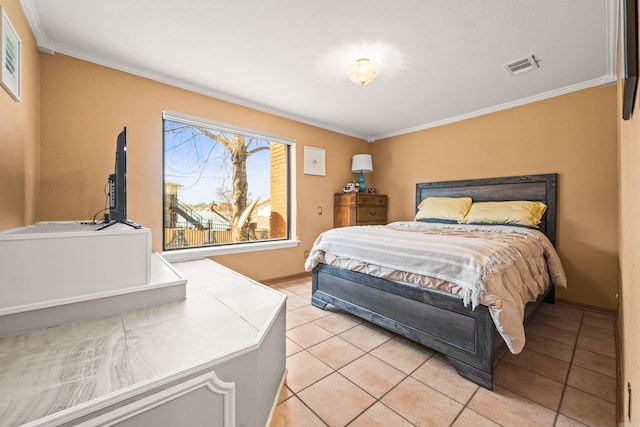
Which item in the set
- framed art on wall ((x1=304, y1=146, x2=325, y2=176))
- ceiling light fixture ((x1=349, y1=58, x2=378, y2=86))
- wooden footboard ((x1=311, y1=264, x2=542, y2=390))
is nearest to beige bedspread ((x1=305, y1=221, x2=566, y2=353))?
wooden footboard ((x1=311, y1=264, x2=542, y2=390))

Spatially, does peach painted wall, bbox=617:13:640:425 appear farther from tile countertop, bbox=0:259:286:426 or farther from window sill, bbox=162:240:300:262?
window sill, bbox=162:240:300:262

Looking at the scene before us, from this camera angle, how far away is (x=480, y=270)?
4.99ft

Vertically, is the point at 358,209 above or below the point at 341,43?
below

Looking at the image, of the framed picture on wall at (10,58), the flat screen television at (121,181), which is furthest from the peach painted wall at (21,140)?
the flat screen television at (121,181)

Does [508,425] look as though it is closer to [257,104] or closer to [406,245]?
[406,245]

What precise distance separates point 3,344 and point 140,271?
0.54 metres

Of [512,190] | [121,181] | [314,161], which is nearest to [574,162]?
[512,190]

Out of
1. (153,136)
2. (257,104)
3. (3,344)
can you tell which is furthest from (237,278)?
(257,104)

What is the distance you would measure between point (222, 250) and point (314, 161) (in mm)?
1903

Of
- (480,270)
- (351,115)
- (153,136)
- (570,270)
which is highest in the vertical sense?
(351,115)

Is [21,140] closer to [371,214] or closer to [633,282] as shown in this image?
[633,282]

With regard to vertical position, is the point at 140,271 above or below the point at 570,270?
above

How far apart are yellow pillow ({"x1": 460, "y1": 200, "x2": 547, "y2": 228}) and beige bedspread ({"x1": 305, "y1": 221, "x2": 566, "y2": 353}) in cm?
33

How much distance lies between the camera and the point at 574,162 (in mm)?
2791
